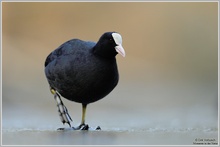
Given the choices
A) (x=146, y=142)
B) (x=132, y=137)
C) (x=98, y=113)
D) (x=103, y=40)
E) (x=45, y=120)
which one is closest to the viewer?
(x=146, y=142)

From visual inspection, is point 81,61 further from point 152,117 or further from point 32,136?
point 152,117

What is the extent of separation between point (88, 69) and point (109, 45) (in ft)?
1.18

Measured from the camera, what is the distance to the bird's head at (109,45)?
695cm

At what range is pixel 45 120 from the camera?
8.64 metres

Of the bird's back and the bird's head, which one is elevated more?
the bird's head

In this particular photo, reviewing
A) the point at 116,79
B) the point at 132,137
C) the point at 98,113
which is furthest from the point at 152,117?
the point at 132,137

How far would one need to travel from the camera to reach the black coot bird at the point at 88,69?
277 inches

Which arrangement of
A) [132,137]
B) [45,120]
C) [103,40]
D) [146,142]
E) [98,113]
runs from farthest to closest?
[98,113], [45,120], [103,40], [132,137], [146,142]

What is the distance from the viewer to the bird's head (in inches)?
274

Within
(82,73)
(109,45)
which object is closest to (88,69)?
(82,73)

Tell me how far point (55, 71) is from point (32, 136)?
1020mm

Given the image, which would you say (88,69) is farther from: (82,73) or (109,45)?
(109,45)

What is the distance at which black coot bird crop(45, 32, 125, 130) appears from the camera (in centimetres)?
704

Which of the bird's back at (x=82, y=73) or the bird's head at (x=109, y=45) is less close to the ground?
the bird's head at (x=109, y=45)
